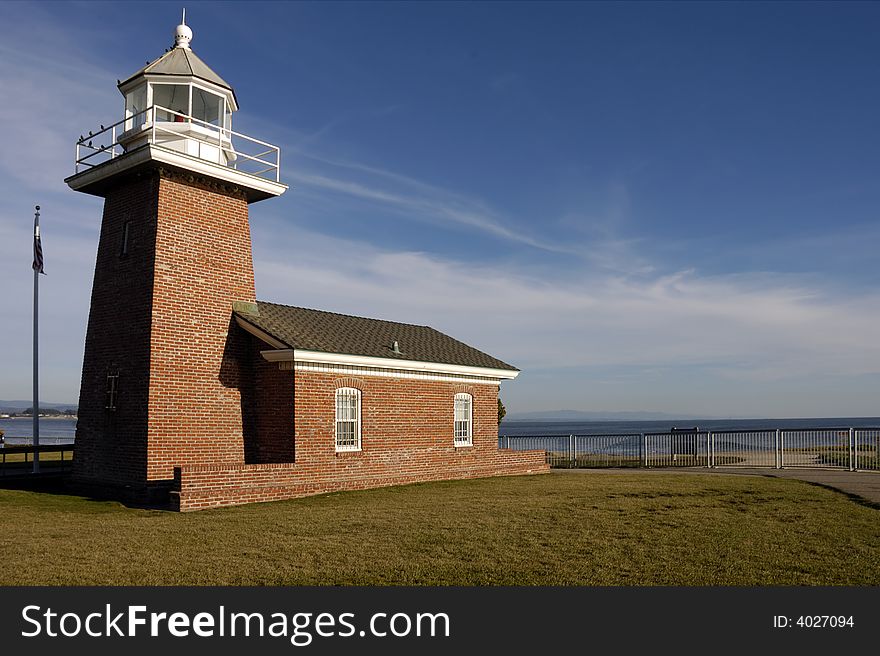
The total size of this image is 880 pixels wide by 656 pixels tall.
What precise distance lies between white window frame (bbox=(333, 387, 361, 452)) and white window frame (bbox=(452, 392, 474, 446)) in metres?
3.81

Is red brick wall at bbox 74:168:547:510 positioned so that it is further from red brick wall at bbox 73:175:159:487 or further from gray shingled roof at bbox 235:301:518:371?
gray shingled roof at bbox 235:301:518:371

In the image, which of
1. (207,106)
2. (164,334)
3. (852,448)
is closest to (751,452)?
(852,448)

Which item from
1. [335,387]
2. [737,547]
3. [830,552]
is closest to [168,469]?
[335,387]

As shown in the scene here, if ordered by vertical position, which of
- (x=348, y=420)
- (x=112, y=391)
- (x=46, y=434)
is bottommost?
(x=46, y=434)

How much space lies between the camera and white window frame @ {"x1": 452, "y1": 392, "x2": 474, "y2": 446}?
71.7ft

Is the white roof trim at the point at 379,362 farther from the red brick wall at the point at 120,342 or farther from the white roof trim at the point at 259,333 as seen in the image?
the red brick wall at the point at 120,342

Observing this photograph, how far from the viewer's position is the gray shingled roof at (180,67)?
17.2 metres

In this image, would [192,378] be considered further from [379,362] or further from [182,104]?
[182,104]

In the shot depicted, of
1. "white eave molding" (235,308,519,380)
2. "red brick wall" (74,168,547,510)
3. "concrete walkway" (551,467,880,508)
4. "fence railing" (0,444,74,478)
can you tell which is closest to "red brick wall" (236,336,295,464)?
"red brick wall" (74,168,547,510)

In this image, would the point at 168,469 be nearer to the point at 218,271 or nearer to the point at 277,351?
the point at 277,351

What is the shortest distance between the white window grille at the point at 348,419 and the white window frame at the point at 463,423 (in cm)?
384

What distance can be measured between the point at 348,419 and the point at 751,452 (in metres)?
13.7

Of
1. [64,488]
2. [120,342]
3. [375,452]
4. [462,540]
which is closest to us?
[462,540]

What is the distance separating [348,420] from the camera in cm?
1847
